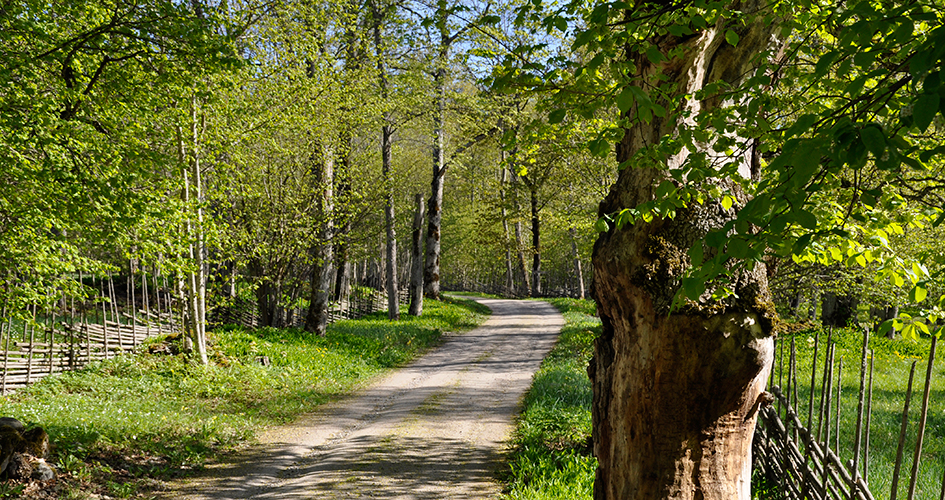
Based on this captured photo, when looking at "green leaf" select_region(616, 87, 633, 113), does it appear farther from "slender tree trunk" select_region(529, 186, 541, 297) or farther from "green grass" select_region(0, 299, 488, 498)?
"slender tree trunk" select_region(529, 186, 541, 297)

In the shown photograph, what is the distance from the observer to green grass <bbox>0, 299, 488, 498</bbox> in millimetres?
6312

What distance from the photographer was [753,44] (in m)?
3.54

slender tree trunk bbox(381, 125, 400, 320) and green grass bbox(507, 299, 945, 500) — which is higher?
slender tree trunk bbox(381, 125, 400, 320)

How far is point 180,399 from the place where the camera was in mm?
8680

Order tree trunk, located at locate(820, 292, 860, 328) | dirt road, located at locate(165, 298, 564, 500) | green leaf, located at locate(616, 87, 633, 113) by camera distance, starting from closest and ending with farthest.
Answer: green leaf, located at locate(616, 87, 633, 113)
dirt road, located at locate(165, 298, 564, 500)
tree trunk, located at locate(820, 292, 860, 328)

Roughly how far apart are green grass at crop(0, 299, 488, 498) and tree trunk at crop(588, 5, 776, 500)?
530cm

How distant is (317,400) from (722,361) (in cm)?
790

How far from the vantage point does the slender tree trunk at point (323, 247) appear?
13.2 meters

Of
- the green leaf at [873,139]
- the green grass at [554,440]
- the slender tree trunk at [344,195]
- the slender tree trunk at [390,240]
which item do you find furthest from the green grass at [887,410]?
the slender tree trunk at [390,240]

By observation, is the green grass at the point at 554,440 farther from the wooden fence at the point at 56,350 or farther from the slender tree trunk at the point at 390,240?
the slender tree trunk at the point at 390,240

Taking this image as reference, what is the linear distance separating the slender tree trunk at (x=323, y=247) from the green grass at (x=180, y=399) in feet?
2.32

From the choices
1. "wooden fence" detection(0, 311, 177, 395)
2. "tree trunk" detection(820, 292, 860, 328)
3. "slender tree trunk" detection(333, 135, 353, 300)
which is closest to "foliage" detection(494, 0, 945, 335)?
"wooden fence" detection(0, 311, 177, 395)

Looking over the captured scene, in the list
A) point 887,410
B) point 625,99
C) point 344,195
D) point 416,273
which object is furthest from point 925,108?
point 416,273

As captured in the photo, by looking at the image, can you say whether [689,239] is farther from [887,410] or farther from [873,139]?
[887,410]
